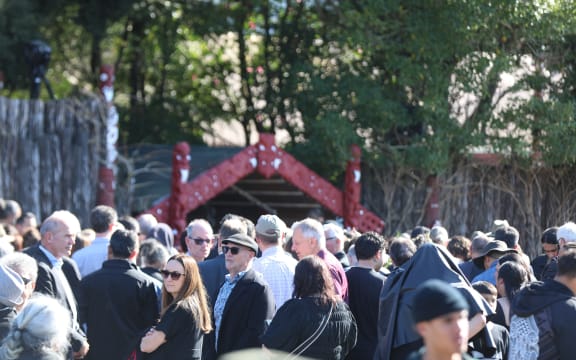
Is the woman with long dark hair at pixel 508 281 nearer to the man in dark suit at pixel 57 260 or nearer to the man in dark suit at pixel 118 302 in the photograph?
Result: the man in dark suit at pixel 118 302

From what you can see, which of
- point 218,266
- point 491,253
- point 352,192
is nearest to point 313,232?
point 218,266

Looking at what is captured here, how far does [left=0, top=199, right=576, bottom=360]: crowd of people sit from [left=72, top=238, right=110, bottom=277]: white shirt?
2.53ft

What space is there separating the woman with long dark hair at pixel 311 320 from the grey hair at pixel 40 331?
1.64 m

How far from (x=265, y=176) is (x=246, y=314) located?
415 inches

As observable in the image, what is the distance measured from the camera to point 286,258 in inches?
290

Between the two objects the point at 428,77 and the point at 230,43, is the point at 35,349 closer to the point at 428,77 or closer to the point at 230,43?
the point at 428,77

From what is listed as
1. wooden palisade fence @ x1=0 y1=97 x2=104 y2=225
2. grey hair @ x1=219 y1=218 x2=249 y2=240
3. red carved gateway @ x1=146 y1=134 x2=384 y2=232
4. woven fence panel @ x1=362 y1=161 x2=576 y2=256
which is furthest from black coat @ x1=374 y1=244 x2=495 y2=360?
woven fence panel @ x1=362 y1=161 x2=576 y2=256

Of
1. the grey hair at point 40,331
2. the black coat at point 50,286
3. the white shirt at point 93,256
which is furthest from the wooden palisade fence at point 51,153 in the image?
the grey hair at point 40,331

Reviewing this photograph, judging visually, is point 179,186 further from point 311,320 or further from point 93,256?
point 311,320

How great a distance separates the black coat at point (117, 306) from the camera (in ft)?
24.5

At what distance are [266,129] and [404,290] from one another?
15566 mm

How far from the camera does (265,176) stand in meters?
17.2

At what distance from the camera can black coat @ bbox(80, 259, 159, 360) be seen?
7.46 metres

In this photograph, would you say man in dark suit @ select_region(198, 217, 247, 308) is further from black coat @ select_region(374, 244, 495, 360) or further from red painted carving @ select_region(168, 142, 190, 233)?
red painted carving @ select_region(168, 142, 190, 233)
